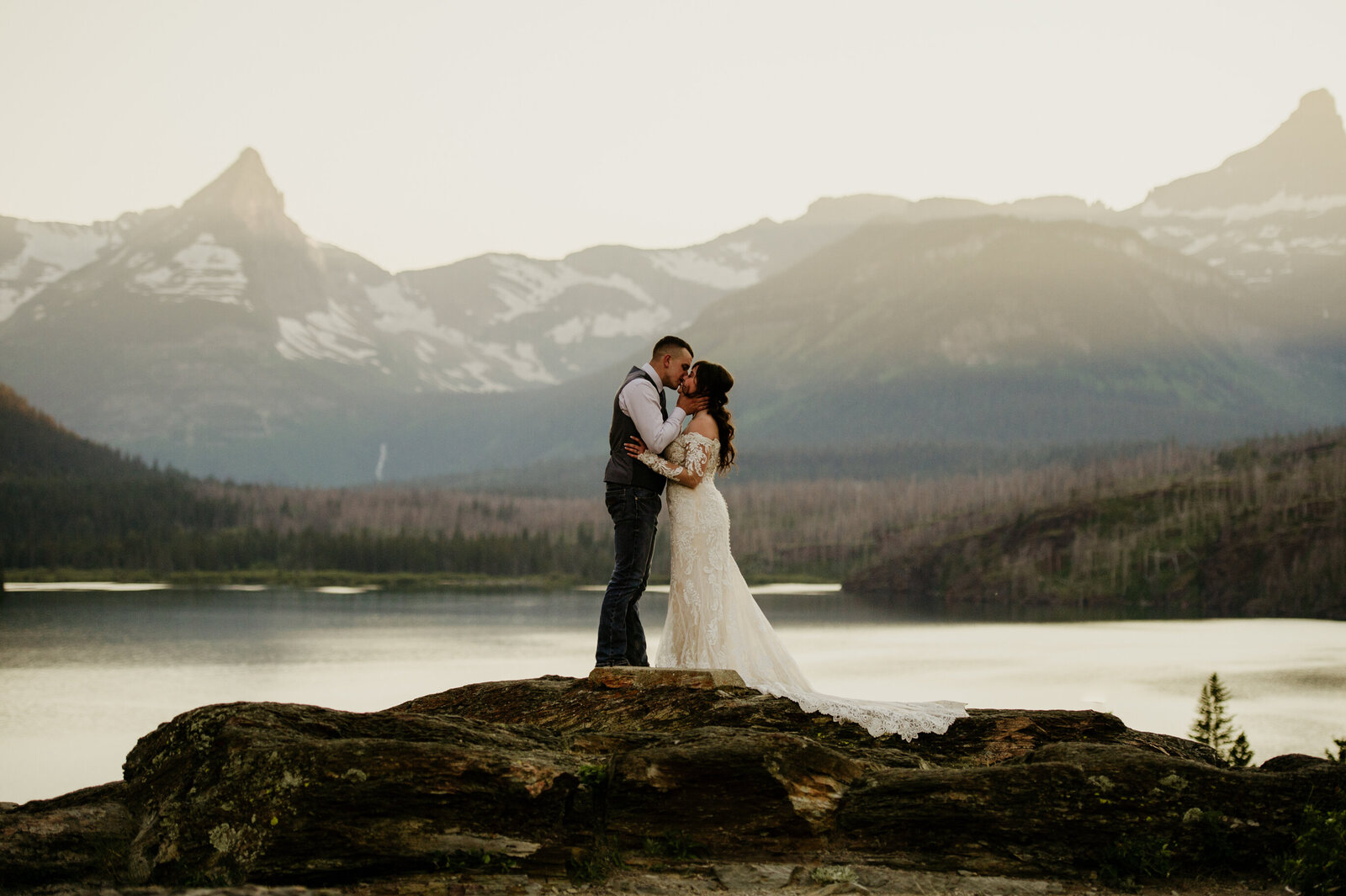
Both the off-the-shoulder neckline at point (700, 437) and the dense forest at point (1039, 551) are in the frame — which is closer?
the off-the-shoulder neckline at point (700, 437)

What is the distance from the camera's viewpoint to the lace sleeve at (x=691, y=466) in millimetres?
14893

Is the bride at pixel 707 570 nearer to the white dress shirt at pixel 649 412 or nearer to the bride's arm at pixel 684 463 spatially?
the bride's arm at pixel 684 463

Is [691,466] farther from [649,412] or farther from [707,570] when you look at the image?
[707,570]

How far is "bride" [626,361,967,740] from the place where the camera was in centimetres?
1509

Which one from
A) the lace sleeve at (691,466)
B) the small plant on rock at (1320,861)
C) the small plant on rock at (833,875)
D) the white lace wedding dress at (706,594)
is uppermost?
the lace sleeve at (691,466)

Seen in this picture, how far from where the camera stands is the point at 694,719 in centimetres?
1300

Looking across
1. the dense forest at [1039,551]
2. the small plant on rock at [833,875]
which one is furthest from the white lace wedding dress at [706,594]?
the dense forest at [1039,551]

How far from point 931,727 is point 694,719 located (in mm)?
2295

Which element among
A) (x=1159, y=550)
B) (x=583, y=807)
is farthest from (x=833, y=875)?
(x=1159, y=550)

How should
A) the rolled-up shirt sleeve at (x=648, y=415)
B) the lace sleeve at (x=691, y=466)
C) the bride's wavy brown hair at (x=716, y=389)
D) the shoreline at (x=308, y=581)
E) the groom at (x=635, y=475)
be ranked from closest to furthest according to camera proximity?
the rolled-up shirt sleeve at (x=648, y=415) → the groom at (x=635, y=475) → the lace sleeve at (x=691, y=466) → the bride's wavy brown hair at (x=716, y=389) → the shoreline at (x=308, y=581)

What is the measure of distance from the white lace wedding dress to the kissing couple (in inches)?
0.4

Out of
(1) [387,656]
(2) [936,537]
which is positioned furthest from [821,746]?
(2) [936,537]

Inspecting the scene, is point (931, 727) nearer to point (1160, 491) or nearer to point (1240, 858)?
point (1240, 858)

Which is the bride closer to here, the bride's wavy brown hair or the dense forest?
the bride's wavy brown hair
